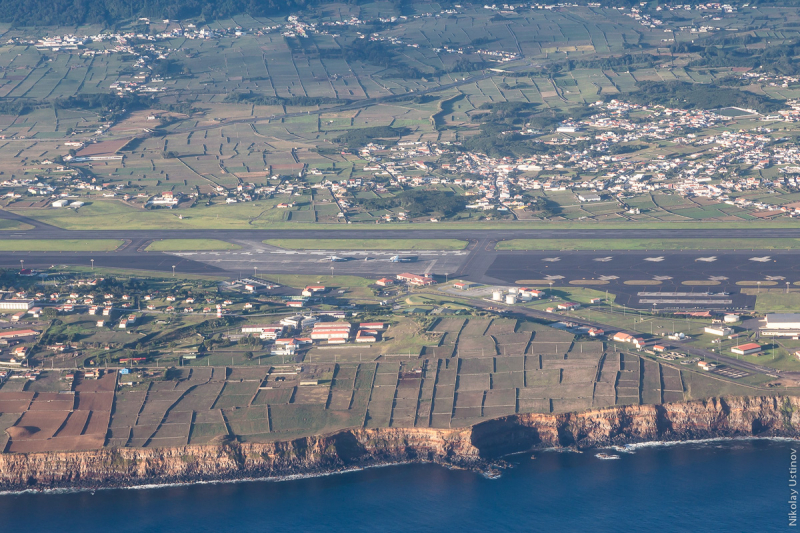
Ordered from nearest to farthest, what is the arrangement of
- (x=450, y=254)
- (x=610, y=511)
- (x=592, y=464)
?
(x=610, y=511)
(x=592, y=464)
(x=450, y=254)

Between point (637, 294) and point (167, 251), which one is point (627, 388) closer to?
point (637, 294)

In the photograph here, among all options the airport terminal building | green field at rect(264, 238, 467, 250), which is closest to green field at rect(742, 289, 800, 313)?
the airport terminal building

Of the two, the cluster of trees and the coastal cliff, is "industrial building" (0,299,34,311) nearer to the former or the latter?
the coastal cliff

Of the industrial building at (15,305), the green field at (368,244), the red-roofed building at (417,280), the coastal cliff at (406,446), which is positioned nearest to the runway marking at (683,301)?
the red-roofed building at (417,280)

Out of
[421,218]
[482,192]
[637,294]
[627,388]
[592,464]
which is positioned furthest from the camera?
[482,192]

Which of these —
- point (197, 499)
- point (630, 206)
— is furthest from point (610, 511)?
point (630, 206)

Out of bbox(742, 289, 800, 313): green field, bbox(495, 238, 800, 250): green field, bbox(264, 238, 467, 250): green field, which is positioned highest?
bbox(742, 289, 800, 313): green field
